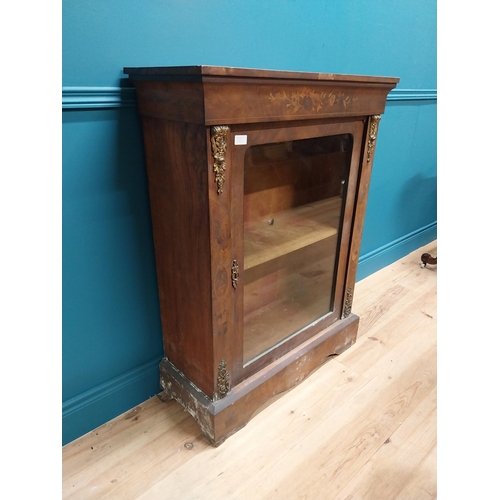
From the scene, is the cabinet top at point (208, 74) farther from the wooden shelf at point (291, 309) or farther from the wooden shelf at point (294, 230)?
the wooden shelf at point (291, 309)

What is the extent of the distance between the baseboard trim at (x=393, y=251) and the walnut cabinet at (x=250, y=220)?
0.60 meters

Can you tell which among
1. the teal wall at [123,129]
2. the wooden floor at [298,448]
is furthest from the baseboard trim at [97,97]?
the wooden floor at [298,448]

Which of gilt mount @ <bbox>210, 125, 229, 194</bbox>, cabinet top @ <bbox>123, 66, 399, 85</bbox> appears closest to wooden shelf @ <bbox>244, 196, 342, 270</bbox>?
gilt mount @ <bbox>210, 125, 229, 194</bbox>

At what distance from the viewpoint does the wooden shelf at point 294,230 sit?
105 centimetres

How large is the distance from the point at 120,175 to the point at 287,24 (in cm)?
69

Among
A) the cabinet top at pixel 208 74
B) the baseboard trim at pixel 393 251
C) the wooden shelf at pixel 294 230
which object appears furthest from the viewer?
the baseboard trim at pixel 393 251

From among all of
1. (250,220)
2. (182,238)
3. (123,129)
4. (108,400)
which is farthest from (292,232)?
(108,400)

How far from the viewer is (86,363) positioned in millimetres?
1035

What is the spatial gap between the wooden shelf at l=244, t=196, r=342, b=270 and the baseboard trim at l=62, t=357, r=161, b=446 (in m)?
0.49

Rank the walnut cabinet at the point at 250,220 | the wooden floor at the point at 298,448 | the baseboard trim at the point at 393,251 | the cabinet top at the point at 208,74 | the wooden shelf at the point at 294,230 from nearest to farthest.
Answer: the cabinet top at the point at 208,74 < the walnut cabinet at the point at 250,220 < the wooden floor at the point at 298,448 < the wooden shelf at the point at 294,230 < the baseboard trim at the point at 393,251

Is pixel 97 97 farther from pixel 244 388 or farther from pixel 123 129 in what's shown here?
pixel 244 388

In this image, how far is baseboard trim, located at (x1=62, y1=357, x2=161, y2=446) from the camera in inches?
41.3

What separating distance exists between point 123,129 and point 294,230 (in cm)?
56
